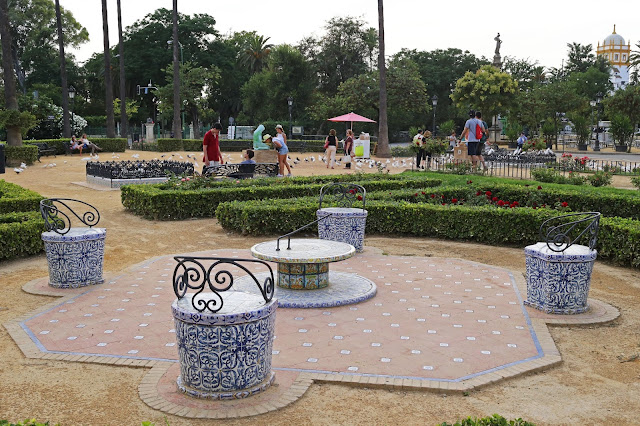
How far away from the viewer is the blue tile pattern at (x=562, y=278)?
5945 millimetres

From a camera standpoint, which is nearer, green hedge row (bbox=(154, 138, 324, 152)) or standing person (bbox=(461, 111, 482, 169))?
standing person (bbox=(461, 111, 482, 169))

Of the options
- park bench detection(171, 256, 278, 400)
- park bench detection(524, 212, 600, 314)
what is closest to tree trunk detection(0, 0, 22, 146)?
park bench detection(524, 212, 600, 314)

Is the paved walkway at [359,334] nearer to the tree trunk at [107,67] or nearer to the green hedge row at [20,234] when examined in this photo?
the green hedge row at [20,234]

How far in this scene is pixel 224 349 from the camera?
3.94 m

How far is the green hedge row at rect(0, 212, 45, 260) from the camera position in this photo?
827 cm

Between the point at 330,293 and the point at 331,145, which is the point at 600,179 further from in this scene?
the point at 330,293

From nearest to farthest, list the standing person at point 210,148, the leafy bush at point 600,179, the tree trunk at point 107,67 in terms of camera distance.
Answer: the leafy bush at point 600,179 → the standing person at point 210,148 → the tree trunk at point 107,67

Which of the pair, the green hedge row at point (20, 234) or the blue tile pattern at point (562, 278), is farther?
the green hedge row at point (20, 234)

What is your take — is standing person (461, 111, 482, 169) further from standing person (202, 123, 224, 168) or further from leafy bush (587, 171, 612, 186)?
standing person (202, 123, 224, 168)

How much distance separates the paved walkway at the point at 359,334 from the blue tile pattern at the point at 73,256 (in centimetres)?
18

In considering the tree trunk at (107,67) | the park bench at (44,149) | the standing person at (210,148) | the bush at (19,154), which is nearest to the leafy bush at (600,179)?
the standing person at (210,148)

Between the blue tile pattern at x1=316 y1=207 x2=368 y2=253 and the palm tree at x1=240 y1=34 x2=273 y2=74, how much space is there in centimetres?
4980

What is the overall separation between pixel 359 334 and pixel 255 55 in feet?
177

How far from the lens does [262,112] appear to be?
1838 inches
